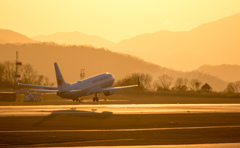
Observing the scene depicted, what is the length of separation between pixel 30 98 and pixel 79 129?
195 feet

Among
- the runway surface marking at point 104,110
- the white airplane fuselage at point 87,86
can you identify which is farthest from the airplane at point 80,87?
the runway surface marking at point 104,110

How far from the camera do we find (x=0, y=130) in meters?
33.8

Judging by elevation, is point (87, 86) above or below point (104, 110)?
above

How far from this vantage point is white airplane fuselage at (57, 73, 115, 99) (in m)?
80.1

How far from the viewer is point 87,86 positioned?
8744cm

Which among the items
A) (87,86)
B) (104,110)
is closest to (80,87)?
(87,86)

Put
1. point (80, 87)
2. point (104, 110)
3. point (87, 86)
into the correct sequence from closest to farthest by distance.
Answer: point (104, 110), point (80, 87), point (87, 86)

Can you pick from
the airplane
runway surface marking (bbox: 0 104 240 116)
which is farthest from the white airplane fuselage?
runway surface marking (bbox: 0 104 240 116)

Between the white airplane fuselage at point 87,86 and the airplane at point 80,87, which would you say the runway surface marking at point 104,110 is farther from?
the white airplane fuselage at point 87,86

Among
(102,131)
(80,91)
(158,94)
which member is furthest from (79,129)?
(158,94)

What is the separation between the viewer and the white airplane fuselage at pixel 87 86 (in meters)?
80.1

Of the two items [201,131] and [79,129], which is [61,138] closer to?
[79,129]

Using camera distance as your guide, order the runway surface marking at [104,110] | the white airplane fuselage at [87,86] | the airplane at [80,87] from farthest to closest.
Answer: the white airplane fuselage at [87,86] → the airplane at [80,87] → the runway surface marking at [104,110]

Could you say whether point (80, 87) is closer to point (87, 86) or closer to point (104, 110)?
point (87, 86)
